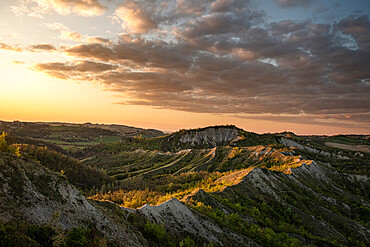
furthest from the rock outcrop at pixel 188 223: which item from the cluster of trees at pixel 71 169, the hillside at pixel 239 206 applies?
the cluster of trees at pixel 71 169

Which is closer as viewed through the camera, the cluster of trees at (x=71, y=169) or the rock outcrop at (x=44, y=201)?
the rock outcrop at (x=44, y=201)

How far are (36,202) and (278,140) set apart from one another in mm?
134866

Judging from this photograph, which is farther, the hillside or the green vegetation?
the hillside

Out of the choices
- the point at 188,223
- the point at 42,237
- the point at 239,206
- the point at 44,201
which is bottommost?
the point at 239,206

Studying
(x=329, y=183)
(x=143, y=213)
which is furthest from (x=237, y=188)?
(x=329, y=183)

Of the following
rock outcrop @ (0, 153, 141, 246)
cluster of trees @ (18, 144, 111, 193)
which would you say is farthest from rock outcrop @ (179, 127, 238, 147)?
rock outcrop @ (0, 153, 141, 246)

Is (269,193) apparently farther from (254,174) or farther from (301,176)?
(301,176)

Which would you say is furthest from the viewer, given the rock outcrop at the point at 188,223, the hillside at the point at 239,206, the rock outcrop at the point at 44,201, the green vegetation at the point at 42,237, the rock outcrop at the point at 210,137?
the rock outcrop at the point at 210,137

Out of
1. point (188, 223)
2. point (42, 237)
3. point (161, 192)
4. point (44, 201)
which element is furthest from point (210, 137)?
point (42, 237)

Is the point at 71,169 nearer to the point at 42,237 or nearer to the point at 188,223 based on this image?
the point at 188,223

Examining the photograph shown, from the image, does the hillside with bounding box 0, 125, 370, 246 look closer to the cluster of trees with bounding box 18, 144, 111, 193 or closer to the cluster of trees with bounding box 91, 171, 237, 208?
the cluster of trees with bounding box 91, 171, 237, 208

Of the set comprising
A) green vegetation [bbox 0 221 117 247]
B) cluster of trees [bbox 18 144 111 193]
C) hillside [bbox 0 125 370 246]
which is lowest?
cluster of trees [bbox 18 144 111 193]

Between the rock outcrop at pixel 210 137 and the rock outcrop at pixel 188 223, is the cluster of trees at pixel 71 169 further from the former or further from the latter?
the rock outcrop at pixel 210 137

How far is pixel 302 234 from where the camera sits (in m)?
23.6
